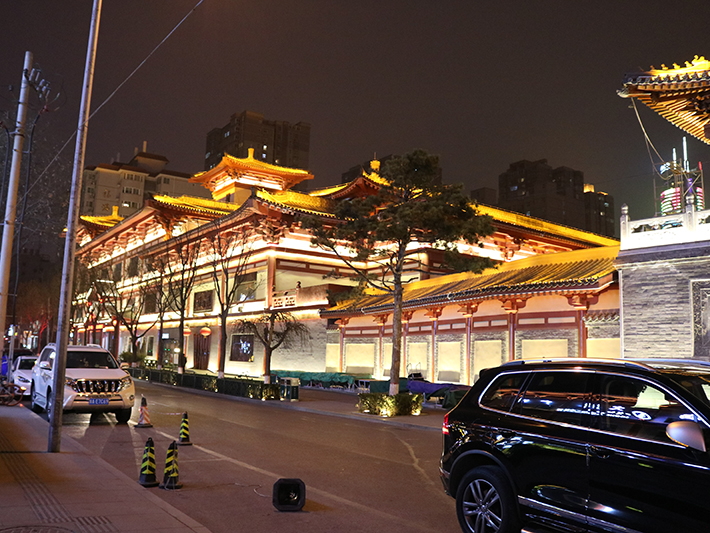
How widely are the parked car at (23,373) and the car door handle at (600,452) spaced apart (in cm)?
1954

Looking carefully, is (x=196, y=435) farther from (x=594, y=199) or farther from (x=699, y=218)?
(x=594, y=199)

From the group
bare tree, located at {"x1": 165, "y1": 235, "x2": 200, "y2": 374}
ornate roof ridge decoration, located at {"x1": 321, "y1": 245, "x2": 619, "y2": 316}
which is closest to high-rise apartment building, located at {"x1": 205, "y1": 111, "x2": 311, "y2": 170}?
bare tree, located at {"x1": 165, "y1": 235, "x2": 200, "y2": 374}

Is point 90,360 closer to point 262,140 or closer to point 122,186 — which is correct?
point 122,186

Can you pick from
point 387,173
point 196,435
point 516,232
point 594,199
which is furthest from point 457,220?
point 594,199

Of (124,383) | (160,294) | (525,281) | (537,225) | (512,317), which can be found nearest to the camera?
(124,383)

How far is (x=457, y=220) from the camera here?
19500 millimetres

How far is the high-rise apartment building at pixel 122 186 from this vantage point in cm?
10894

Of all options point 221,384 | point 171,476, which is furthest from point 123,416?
point 221,384

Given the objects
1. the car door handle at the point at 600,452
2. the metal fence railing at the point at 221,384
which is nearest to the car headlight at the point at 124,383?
the metal fence railing at the point at 221,384

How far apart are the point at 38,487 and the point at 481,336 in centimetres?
2051

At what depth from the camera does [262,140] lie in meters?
133

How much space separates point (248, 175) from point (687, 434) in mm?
51694

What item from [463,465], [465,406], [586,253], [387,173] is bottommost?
[463,465]

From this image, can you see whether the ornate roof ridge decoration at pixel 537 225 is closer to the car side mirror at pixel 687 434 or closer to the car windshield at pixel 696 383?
the car windshield at pixel 696 383
